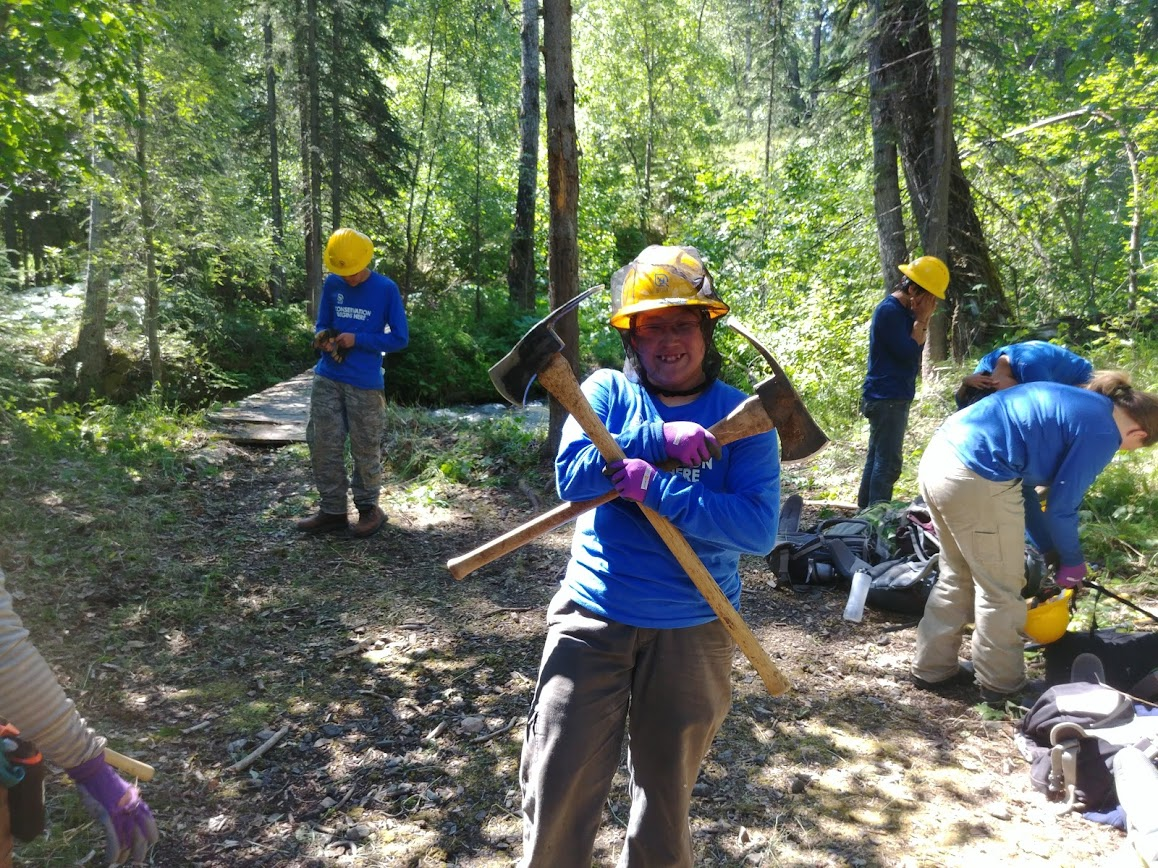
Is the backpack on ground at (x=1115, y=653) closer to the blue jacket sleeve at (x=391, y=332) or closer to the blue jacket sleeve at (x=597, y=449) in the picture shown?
the blue jacket sleeve at (x=597, y=449)

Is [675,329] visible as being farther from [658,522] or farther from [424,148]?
[424,148]

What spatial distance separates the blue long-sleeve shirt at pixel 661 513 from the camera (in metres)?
1.89

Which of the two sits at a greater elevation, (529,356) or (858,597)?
(529,356)

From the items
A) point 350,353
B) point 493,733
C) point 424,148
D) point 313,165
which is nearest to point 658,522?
point 493,733

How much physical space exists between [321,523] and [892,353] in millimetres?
4499

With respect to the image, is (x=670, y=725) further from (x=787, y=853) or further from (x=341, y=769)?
(x=341, y=769)

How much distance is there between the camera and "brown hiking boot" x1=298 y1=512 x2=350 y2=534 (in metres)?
6.00

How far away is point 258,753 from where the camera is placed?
3332mm

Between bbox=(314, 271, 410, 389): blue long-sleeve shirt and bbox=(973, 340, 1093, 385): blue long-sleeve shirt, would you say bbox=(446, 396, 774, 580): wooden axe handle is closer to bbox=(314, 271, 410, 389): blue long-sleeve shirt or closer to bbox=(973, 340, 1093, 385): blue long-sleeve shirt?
bbox=(973, 340, 1093, 385): blue long-sleeve shirt

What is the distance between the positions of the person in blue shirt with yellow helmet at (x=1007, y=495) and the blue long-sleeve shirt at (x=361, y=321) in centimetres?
367

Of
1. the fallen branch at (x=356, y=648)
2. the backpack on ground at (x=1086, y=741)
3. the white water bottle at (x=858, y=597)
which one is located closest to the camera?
the backpack on ground at (x=1086, y=741)

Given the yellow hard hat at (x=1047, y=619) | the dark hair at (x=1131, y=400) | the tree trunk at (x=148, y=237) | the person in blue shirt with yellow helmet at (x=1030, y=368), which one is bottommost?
the yellow hard hat at (x=1047, y=619)

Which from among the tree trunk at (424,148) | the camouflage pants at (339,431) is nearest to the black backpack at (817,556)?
the camouflage pants at (339,431)

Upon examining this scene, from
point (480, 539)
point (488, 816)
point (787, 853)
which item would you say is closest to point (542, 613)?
point (480, 539)
